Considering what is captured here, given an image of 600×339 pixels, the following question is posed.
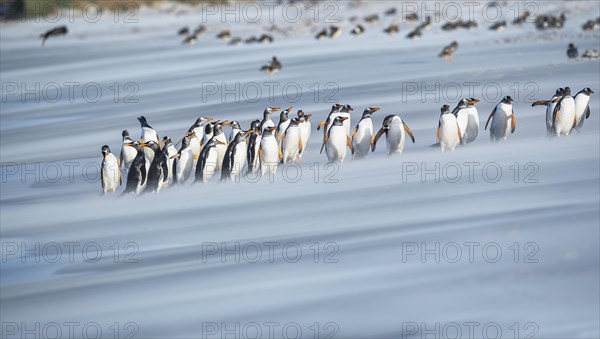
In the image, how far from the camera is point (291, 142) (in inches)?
380

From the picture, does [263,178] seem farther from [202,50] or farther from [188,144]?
[202,50]

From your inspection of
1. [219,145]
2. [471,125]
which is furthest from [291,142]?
[471,125]

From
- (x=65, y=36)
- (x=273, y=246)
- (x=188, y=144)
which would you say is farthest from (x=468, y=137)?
(x=65, y=36)

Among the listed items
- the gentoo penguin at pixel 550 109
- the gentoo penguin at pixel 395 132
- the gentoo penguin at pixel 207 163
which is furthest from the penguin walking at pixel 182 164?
the gentoo penguin at pixel 550 109

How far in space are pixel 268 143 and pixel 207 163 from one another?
0.63m

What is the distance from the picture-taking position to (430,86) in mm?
14461

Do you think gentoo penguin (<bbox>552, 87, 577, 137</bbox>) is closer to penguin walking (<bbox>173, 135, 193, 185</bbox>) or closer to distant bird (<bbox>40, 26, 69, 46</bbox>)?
penguin walking (<bbox>173, 135, 193, 185</bbox>)

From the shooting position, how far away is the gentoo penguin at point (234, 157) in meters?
9.08

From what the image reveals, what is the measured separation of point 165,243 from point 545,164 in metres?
3.75

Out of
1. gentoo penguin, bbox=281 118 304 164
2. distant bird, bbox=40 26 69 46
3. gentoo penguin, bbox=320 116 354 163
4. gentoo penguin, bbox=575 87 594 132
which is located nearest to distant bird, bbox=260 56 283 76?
gentoo penguin, bbox=281 118 304 164

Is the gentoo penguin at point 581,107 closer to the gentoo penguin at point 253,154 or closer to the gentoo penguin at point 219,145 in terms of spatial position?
the gentoo penguin at point 253,154

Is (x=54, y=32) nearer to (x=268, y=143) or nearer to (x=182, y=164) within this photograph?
(x=182, y=164)

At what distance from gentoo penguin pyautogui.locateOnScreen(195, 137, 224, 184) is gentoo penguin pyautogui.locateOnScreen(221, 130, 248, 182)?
0.40 feet

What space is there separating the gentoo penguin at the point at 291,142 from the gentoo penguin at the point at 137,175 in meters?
1.52
